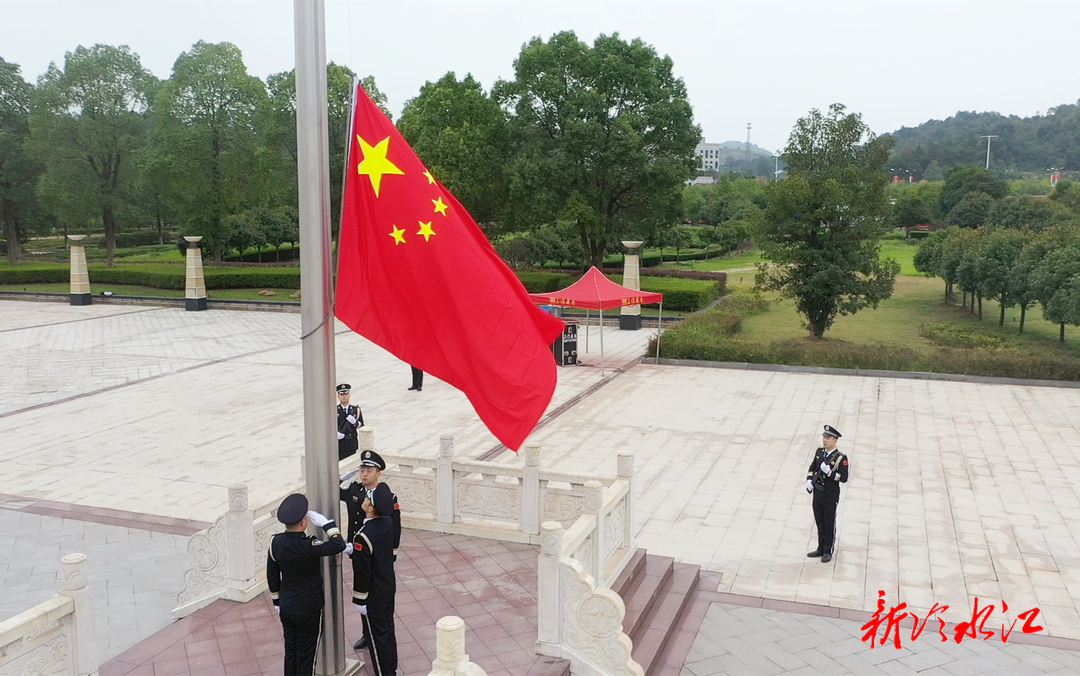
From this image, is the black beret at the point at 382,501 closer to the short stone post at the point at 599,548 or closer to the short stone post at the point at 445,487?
the short stone post at the point at 599,548

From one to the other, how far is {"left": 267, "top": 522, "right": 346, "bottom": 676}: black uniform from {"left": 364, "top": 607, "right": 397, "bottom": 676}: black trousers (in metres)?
0.35

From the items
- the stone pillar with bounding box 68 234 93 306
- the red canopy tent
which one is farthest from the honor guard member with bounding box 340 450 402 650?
the stone pillar with bounding box 68 234 93 306

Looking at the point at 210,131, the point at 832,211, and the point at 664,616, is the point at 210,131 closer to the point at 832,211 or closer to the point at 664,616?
the point at 832,211

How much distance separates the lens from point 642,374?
1928 centimetres

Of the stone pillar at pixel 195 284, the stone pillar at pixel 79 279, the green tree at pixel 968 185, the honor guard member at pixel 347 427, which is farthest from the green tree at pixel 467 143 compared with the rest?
the green tree at pixel 968 185

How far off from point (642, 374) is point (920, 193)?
57204 mm

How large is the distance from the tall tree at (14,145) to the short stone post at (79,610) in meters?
40.9

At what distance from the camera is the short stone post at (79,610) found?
16.5ft

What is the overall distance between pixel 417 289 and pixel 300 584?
1.91m

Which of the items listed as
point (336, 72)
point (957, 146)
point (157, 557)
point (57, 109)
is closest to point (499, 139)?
point (336, 72)

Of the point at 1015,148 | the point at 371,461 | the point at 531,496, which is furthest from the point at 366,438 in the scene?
the point at 1015,148

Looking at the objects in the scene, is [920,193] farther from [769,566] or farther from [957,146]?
[769,566]

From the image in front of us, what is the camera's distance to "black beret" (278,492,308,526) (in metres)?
5.25

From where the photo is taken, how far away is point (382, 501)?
5.89m
